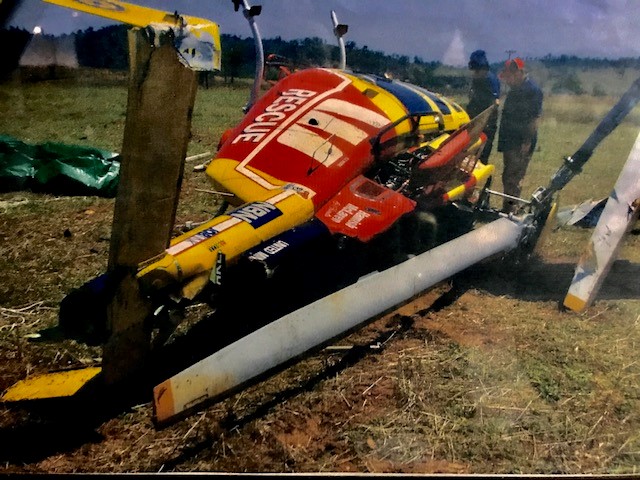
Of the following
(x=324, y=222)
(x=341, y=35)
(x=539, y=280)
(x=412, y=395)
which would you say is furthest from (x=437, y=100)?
(x=412, y=395)

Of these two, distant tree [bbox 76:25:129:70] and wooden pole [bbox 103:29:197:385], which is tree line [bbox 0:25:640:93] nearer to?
distant tree [bbox 76:25:129:70]

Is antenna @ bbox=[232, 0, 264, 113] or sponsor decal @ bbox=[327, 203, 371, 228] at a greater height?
antenna @ bbox=[232, 0, 264, 113]

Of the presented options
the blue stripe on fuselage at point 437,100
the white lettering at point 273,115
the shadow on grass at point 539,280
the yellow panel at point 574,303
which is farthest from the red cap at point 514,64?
the yellow panel at point 574,303

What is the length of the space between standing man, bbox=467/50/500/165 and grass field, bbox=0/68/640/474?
235 cm

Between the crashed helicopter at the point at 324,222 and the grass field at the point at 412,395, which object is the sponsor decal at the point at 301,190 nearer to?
the crashed helicopter at the point at 324,222

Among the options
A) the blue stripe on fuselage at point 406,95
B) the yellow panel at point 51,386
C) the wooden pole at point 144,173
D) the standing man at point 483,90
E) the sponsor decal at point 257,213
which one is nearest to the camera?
the wooden pole at point 144,173

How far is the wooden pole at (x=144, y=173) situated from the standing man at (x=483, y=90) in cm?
513

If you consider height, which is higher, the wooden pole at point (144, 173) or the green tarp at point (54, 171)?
the wooden pole at point (144, 173)

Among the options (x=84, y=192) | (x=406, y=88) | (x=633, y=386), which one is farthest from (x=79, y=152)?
(x=633, y=386)

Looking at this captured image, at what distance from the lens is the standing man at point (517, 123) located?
6363 mm

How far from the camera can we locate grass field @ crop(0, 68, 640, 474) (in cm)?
252

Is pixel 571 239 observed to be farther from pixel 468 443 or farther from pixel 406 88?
pixel 468 443

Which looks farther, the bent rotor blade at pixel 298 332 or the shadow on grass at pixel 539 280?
the shadow on grass at pixel 539 280

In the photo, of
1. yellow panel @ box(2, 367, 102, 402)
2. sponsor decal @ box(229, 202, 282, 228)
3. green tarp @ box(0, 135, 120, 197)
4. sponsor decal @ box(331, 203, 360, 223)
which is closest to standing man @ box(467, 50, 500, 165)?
sponsor decal @ box(331, 203, 360, 223)
